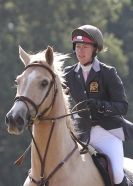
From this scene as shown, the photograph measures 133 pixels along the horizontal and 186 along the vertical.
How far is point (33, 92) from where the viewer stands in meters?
8.97

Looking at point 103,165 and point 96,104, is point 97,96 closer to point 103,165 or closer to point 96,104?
point 96,104

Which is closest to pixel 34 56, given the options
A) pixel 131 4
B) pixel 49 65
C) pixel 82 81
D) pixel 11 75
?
pixel 49 65

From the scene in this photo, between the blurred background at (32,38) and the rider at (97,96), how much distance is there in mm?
27347

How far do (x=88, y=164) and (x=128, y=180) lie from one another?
34.6 inches

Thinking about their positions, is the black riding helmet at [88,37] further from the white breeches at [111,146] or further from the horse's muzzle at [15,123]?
the horse's muzzle at [15,123]

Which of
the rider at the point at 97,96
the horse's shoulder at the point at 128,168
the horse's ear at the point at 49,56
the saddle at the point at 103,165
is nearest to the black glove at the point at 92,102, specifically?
the rider at the point at 97,96

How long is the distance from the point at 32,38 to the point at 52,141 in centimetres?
3639

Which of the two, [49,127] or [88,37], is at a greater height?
[88,37]

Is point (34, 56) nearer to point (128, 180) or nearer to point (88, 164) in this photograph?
point (88, 164)

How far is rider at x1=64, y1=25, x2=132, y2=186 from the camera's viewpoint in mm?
10156

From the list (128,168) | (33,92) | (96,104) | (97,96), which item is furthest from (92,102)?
(128,168)

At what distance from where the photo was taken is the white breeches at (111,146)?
1017 centimetres

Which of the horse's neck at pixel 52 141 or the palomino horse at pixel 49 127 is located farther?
the horse's neck at pixel 52 141

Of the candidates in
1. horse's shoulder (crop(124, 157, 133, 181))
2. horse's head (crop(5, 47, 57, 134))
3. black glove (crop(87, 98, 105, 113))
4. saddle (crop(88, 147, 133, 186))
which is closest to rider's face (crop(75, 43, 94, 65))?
black glove (crop(87, 98, 105, 113))
